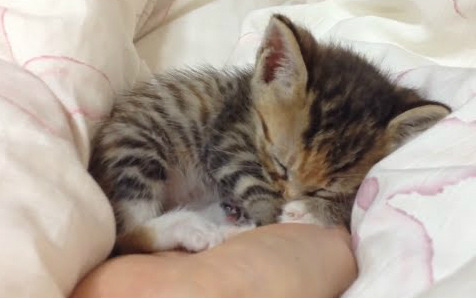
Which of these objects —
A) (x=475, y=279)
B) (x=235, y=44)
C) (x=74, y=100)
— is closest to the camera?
(x=475, y=279)

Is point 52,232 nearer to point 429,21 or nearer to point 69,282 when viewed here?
point 69,282

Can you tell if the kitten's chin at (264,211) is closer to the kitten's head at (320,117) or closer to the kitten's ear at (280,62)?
the kitten's head at (320,117)

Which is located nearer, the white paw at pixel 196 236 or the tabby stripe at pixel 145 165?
the white paw at pixel 196 236

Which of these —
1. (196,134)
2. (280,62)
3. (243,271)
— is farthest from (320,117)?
(243,271)

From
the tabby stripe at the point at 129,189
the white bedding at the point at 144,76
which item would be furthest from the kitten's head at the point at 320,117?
the tabby stripe at the point at 129,189

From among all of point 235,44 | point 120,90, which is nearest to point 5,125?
point 120,90

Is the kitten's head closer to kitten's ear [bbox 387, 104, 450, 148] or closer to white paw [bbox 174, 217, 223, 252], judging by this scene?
kitten's ear [bbox 387, 104, 450, 148]
